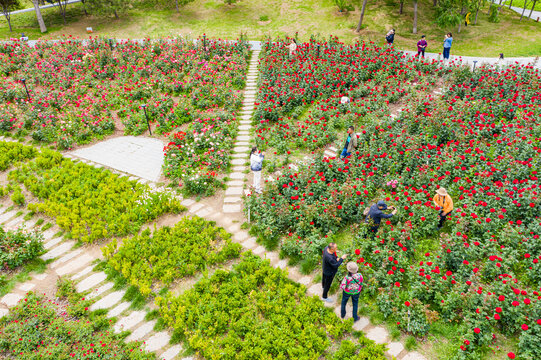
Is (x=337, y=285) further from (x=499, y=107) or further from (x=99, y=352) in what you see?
(x=499, y=107)

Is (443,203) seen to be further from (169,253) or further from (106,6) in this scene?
(106,6)

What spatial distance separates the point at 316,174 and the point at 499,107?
302 inches

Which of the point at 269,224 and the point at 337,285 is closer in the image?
the point at 337,285

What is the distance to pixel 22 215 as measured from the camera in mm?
9352

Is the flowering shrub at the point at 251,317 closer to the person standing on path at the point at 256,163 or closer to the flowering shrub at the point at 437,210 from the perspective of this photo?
the flowering shrub at the point at 437,210

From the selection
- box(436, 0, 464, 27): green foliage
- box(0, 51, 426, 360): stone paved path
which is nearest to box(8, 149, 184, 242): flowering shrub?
box(0, 51, 426, 360): stone paved path

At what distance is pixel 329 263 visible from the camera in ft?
21.1

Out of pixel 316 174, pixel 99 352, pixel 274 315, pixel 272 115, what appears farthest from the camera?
pixel 272 115

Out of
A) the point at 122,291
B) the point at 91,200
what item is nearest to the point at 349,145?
the point at 122,291

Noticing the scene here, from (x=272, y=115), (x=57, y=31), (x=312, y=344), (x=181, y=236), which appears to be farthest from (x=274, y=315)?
(x=57, y=31)

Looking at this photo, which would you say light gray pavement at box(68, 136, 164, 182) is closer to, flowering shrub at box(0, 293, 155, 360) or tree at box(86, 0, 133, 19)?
flowering shrub at box(0, 293, 155, 360)

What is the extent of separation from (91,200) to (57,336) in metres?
4.03

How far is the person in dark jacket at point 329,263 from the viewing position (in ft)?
20.9

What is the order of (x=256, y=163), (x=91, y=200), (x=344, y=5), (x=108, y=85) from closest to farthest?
(x=256, y=163) < (x=91, y=200) < (x=108, y=85) < (x=344, y=5)
